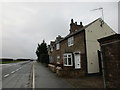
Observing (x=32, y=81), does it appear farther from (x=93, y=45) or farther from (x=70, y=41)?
(x=70, y=41)

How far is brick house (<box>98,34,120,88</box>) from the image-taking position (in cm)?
792

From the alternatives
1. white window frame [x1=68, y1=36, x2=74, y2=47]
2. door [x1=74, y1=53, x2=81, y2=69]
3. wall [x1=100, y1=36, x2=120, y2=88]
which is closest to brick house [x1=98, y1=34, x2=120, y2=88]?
wall [x1=100, y1=36, x2=120, y2=88]

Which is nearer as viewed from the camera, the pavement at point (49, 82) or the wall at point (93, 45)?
the pavement at point (49, 82)

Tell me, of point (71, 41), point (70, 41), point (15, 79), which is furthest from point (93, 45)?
point (15, 79)

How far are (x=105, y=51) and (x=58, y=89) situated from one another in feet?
13.9

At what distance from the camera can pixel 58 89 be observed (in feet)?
30.1

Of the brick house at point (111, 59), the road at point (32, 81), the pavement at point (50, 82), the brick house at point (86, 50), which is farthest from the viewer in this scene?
the brick house at point (86, 50)

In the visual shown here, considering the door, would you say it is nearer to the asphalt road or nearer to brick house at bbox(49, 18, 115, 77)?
brick house at bbox(49, 18, 115, 77)

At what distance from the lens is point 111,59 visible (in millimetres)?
8367

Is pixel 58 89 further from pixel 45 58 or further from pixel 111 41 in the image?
pixel 45 58

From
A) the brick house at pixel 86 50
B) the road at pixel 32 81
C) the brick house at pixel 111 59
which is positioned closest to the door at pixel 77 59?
the brick house at pixel 86 50

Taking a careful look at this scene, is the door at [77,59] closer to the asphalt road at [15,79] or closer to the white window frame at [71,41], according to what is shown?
the white window frame at [71,41]

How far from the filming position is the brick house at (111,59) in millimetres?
7918

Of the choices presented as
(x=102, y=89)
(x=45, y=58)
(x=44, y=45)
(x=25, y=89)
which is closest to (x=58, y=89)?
(x=25, y=89)
